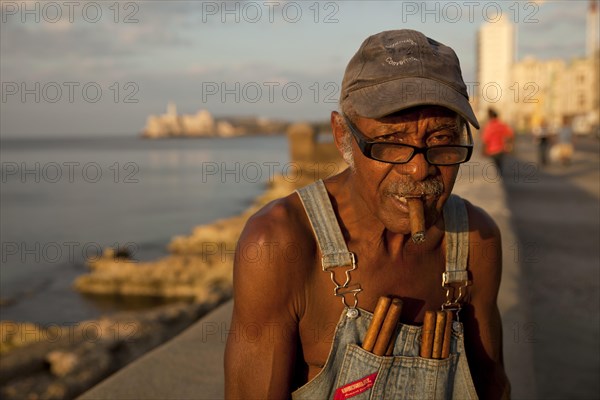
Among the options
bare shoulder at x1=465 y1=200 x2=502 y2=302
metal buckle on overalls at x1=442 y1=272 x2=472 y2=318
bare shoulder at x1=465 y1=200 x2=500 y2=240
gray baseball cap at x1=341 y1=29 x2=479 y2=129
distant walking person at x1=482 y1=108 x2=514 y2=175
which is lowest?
metal buckle on overalls at x1=442 y1=272 x2=472 y2=318

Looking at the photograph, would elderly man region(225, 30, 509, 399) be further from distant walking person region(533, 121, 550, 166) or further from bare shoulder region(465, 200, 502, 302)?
distant walking person region(533, 121, 550, 166)

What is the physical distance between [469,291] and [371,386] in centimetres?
54

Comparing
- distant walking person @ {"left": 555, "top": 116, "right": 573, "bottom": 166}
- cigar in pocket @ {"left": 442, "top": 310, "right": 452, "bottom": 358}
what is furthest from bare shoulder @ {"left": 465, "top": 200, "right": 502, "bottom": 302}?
distant walking person @ {"left": 555, "top": 116, "right": 573, "bottom": 166}

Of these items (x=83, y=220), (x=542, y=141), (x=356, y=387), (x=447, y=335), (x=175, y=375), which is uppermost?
(x=542, y=141)

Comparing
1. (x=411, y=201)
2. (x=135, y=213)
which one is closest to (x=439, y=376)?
(x=411, y=201)

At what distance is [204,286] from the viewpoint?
1167 centimetres

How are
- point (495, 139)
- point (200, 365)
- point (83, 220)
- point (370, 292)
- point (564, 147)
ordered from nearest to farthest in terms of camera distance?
point (370, 292) → point (200, 365) → point (495, 139) → point (564, 147) → point (83, 220)

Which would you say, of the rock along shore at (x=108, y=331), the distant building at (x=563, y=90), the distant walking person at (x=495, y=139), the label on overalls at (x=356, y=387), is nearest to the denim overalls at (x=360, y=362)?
the label on overalls at (x=356, y=387)

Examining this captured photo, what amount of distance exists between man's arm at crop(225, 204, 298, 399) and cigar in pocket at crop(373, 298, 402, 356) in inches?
10.9

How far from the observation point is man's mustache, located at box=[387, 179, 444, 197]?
1.88 m

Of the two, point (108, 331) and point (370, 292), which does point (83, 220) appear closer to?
point (108, 331)

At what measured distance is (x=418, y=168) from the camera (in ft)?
6.11

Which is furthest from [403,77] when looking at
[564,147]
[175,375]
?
[564,147]

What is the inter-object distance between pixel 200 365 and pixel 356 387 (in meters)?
1.66
